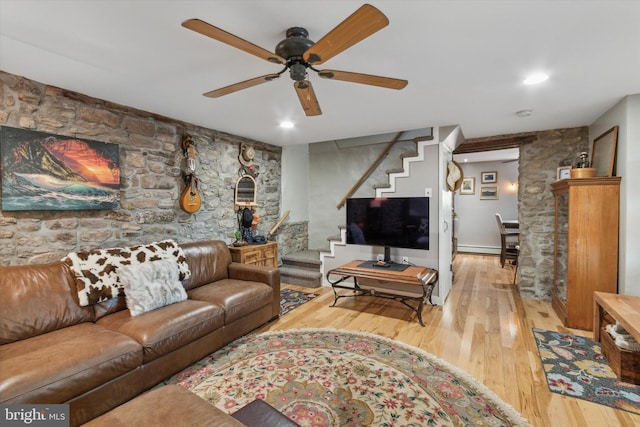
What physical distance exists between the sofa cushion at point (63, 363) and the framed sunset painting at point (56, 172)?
3.69 feet

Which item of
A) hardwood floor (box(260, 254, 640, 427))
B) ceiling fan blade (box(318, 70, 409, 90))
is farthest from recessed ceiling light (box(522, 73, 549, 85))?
hardwood floor (box(260, 254, 640, 427))

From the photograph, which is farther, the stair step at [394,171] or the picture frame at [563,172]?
the stair step at [394,171]

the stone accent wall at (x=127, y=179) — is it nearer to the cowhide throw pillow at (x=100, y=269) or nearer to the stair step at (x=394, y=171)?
the cowhide throw pillow at (x=100, y=269)

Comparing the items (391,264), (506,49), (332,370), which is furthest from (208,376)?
(506,49)

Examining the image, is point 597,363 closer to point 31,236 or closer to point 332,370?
point 332,370

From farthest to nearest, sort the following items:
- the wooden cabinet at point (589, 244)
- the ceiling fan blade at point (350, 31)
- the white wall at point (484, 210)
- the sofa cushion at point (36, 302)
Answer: the white wall at point (484, 210) < the wooden cabinet at point (589, 244) < the sofa cushion at point (36, 302) < the ceiling fan blade at point (350, 31)

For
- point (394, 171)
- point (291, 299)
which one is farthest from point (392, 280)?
point (394, 171)

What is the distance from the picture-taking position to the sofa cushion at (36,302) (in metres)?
1.91

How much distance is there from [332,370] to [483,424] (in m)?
1.04

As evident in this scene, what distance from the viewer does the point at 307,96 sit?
6.48 feet

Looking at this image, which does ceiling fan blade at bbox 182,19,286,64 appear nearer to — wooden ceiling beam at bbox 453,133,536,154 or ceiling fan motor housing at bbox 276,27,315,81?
ceiling fan motor housing at bbox 276,27,315,81

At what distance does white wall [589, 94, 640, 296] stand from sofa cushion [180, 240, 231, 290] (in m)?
4.14

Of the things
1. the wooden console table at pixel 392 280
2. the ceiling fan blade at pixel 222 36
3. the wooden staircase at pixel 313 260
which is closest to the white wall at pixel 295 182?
the wooden staircase at pixel 313 260

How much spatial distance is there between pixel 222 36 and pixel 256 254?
122 inches
